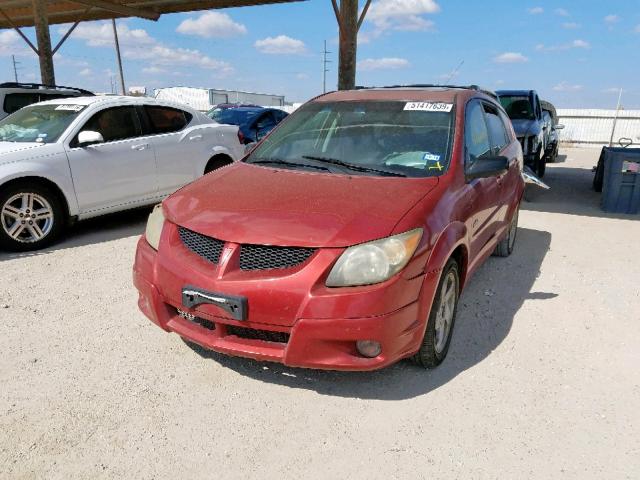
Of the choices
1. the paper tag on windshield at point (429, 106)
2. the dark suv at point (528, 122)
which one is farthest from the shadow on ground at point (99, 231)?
the dark suv at point (528, 122)

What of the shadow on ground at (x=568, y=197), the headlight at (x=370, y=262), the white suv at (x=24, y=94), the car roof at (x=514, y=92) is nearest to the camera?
the headlight at (x=370, y=262)

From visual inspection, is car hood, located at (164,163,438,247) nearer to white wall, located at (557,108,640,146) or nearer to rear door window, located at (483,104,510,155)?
rear door window, located at (483,104,510,155)

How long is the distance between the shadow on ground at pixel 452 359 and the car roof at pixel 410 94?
63.2 inches

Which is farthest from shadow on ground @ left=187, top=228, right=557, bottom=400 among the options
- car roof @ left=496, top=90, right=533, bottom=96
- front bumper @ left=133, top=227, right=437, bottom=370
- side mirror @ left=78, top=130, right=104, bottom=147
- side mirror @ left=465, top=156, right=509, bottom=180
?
car roof @ left=496, top=90, right=533, bottom=96

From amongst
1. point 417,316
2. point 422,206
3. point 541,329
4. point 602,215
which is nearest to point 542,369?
point 541,329

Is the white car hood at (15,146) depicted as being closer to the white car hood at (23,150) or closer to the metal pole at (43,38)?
the white car hood at (23,150)

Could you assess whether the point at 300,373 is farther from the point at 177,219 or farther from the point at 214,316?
the point at 177,219

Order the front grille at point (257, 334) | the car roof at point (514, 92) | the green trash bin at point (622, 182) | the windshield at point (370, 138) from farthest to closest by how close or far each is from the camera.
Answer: the car roof at point (514, 92) < the green trash bin at point (622, 182) < the windshield at point (370, 138) < the front grille at point (257, 334)

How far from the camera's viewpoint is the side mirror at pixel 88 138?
17.4 feet

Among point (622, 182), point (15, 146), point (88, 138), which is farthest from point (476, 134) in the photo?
point (622, 182)

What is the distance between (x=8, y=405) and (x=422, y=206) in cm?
243

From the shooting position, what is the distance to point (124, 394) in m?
2.68

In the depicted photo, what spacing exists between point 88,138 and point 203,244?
3482 millimetres

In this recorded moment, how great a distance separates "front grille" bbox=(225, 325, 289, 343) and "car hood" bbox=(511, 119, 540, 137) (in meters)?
8.39
